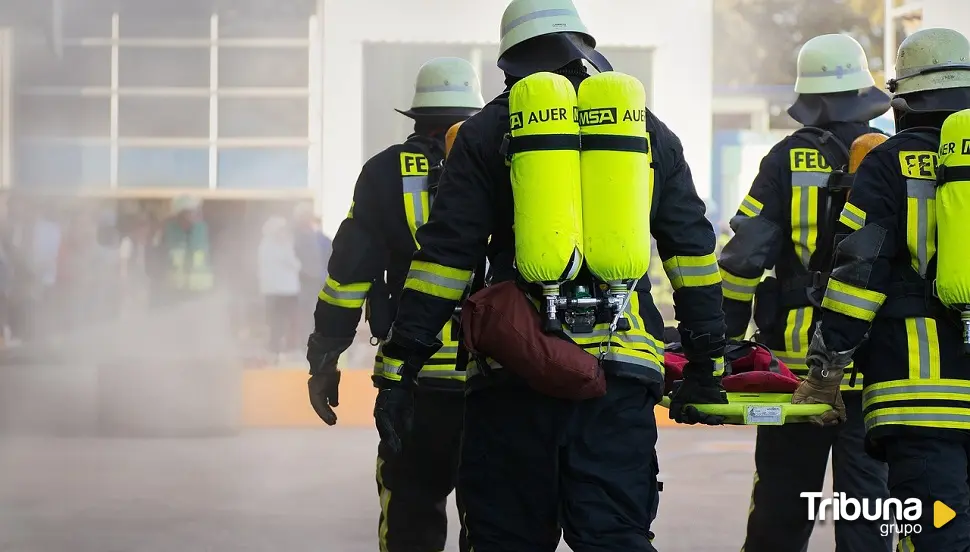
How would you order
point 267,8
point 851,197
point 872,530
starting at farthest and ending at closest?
point 267,8 < point 872,530 < point 851,197

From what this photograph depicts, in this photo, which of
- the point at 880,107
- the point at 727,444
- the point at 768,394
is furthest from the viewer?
the point at 727,444

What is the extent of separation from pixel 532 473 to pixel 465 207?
0.62 metres

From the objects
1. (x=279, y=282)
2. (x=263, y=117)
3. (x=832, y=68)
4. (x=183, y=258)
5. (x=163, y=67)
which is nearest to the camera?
(x=832, y=68)

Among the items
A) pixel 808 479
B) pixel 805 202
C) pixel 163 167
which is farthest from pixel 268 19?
pixel 808 479

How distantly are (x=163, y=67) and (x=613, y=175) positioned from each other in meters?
10.7

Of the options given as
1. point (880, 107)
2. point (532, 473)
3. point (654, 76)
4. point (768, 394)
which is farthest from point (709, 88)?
point (532, 473)

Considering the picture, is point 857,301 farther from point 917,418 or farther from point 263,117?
point 263,117

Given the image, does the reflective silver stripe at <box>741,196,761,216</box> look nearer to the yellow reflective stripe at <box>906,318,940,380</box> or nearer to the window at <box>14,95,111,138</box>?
the yellow reflective stripe at <box>906,318,940,380</box>

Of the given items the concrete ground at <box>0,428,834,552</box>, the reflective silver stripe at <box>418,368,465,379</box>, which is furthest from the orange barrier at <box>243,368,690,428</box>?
the reflective silver stripe at <box>418,368,465,379</box>

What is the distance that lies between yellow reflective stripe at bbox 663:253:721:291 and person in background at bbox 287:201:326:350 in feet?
31.0

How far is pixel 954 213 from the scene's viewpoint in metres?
3.62

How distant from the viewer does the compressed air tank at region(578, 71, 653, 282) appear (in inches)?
133

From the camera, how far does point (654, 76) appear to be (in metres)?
14.7

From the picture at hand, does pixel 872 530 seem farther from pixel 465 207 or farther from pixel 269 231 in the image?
pixel 269 231
